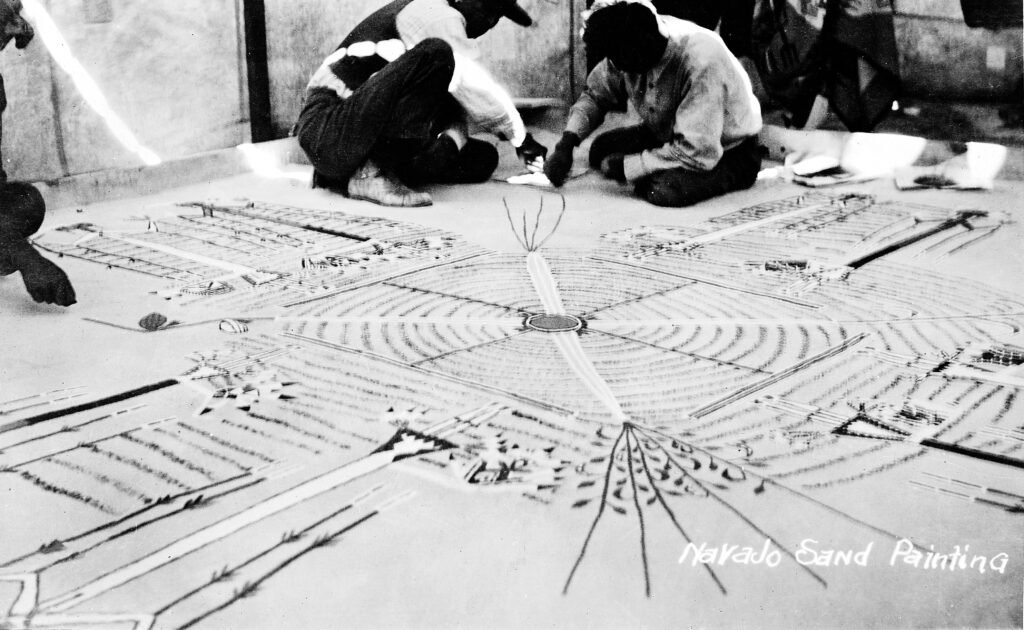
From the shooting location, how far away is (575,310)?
1.88 meters

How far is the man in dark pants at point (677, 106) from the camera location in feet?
8.80

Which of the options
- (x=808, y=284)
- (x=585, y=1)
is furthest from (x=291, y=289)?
(x=585, y=1)

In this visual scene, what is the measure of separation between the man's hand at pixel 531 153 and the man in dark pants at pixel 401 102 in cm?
21

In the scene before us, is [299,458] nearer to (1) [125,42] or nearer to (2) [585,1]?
(1) [125,42]

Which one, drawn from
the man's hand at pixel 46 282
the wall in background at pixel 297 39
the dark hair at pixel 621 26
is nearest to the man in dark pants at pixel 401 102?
the dark hair at pixel 621 26

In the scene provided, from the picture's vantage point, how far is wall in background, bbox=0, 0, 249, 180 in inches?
106

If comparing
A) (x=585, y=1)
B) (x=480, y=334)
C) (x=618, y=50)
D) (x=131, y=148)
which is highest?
(x=585, y=1)

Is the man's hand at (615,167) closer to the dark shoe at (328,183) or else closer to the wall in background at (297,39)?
the dark shoe at (328,183)

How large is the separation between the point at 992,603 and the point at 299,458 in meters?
0.88

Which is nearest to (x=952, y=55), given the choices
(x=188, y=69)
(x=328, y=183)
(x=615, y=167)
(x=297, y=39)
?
(x=615, y=167)

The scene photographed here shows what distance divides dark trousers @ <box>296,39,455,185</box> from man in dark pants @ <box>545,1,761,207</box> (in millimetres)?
466

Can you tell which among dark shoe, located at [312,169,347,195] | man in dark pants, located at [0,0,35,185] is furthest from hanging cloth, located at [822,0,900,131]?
man in dark pants, located at [0,0,35,185]

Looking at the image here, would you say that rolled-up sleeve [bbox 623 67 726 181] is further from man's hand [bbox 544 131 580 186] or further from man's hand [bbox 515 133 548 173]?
man's hand [bbox 515 133 548 173]

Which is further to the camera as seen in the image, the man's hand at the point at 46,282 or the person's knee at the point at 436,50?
the person's knee at the point at 436,50
